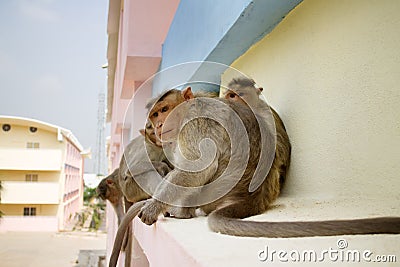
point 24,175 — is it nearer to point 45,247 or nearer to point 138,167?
point 45,247

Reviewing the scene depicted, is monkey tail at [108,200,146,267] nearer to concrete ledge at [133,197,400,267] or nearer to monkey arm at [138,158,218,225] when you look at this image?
monkey arm at [138,158,218,225]

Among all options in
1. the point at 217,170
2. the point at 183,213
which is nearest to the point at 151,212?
the point at 183,213

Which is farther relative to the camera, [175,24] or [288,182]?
[175,24]

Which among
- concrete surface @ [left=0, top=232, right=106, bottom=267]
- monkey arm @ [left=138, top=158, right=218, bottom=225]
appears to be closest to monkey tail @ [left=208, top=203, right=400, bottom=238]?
monkey arm @ [left=138, top=158, right=218, bottom=225]

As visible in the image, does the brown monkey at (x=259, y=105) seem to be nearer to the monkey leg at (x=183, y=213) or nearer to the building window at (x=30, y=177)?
the monkey leg at (x=183, y=213)

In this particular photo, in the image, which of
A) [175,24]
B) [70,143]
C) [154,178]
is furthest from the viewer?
[70,143]

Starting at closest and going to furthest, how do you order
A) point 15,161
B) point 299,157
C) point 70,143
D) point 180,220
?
1. point 180,220
2. point 299,157
3. point 15,161
4. point 70,143

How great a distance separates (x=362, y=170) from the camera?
1188mm

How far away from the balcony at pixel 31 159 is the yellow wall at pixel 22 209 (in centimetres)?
166

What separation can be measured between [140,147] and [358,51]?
1336 mm

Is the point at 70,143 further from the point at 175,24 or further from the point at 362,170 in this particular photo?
the point at 362,170

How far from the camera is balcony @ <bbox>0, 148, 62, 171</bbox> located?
1820 centimetres

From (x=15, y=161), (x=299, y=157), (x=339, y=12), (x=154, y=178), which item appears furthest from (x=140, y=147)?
(x=15, y=161)

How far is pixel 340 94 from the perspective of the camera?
1.31 metres
